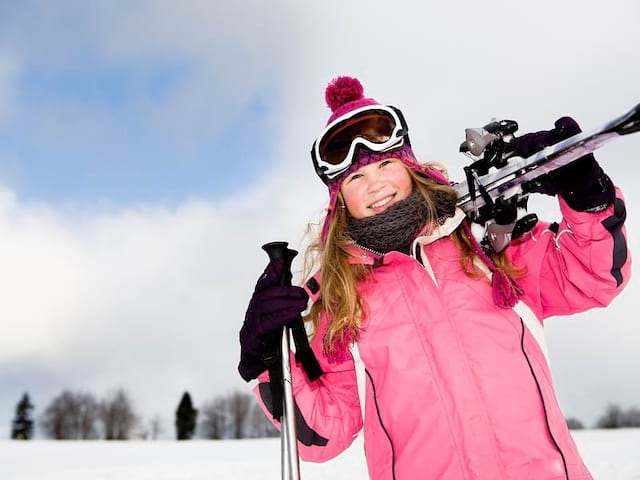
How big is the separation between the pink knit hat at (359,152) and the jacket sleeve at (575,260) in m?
0.64

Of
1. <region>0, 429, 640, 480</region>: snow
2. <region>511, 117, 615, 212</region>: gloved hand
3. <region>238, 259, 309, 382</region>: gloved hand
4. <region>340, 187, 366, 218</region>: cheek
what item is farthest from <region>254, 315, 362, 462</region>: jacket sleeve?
<region>0, 429, 640, 480</region>: snow

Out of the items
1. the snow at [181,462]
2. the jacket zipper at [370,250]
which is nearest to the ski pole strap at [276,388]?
the jacket zipper at [370,250]

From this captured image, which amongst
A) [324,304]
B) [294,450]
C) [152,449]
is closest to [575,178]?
[324,304]

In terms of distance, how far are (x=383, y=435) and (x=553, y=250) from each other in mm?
1046

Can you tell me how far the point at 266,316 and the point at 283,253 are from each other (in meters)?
0.34

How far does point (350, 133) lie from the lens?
3.04 m

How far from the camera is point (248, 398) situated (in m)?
65.9

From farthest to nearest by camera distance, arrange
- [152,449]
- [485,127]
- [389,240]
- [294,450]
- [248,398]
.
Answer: [248,398]
[152,449]
[389,240]
[294,450]
[485,127]

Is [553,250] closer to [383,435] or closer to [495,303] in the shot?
[495,303]

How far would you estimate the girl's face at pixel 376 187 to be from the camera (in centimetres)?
268

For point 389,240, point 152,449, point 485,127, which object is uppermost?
point 485,127

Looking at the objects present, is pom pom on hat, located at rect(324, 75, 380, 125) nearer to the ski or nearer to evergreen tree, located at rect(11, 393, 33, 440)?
the ski

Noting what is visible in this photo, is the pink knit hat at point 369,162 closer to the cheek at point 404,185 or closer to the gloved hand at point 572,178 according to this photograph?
the cheek at point 404,185

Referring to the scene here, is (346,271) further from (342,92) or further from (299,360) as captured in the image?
(342,92)
